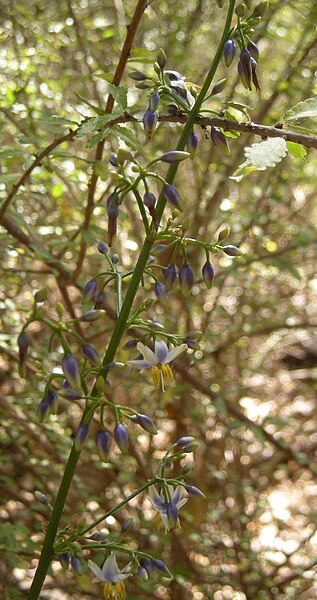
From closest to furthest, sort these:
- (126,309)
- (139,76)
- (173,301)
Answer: (126,309) < (139,76) < (173,301)

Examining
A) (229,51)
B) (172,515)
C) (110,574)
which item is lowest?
(110,574)

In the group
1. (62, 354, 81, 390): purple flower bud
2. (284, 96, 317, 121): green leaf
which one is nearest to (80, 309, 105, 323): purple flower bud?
(62, 354, 81, 390): purple flower bud

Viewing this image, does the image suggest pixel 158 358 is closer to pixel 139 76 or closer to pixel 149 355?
pixel 149 355

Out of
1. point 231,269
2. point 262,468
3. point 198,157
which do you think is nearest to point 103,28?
point 198,157

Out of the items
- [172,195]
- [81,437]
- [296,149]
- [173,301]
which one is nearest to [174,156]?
[172,195]

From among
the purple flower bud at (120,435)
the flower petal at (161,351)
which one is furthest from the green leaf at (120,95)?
the purple flower bud at (120,435)

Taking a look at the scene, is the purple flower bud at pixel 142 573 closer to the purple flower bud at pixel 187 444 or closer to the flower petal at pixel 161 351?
the purple flower bud at pixel 187 444

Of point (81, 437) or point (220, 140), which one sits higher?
point (220, 140)

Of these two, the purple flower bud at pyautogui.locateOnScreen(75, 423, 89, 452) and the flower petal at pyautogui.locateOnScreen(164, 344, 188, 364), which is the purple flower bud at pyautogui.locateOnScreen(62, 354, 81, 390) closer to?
the purple flower bud at pyautogui.locateOnScreen(75, 423, 89, 452)
